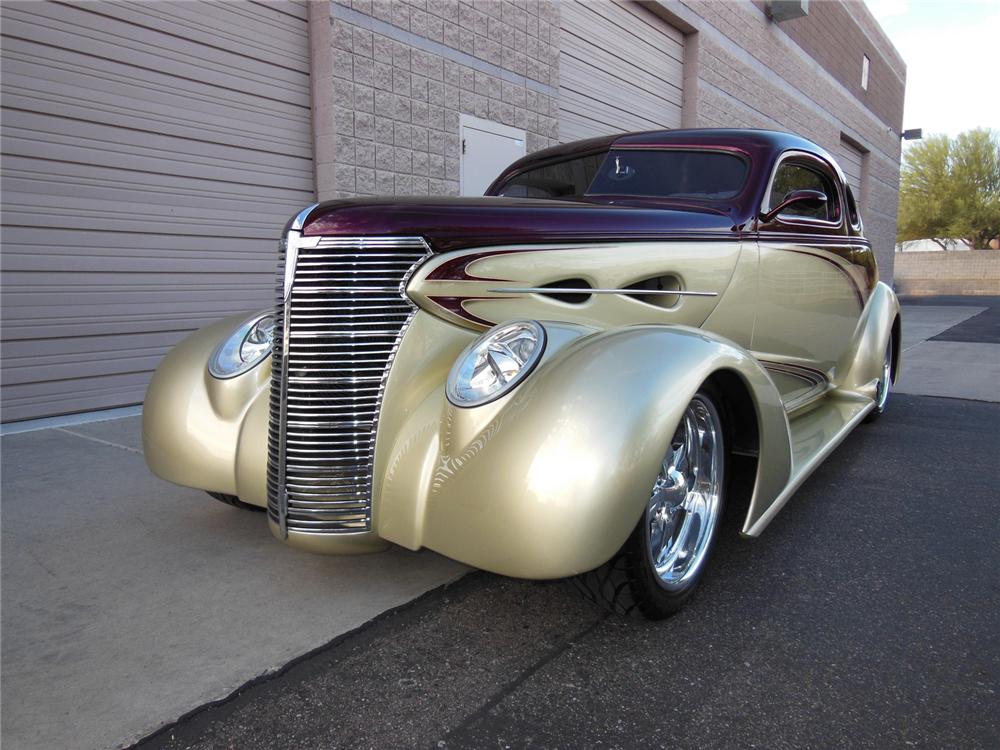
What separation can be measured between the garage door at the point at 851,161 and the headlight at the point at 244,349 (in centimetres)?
2043

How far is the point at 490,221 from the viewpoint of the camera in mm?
2283

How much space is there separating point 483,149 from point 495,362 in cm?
613

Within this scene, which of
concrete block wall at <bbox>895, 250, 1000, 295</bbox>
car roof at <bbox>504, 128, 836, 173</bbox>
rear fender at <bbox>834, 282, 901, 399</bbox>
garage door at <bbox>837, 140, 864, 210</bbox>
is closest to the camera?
car roof at <bbox>504, 128, 836, 173</bbox>

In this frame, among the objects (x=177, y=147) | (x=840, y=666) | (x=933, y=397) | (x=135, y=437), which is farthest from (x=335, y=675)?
(x=933, y=397)

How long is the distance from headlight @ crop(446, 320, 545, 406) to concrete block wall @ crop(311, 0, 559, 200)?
15.0 feet

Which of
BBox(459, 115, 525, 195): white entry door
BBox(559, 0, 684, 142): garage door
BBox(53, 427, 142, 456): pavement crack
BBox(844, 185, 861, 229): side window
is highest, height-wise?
BBox(559, 0, 684, 142): garage door

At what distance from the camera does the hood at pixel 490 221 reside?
2127 mm

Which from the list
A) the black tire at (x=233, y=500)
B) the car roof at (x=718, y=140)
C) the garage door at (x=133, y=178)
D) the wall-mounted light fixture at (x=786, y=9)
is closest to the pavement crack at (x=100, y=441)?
the garage door at (x=133, y=178)

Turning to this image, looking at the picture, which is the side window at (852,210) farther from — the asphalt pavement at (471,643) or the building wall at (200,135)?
the building wall at (200,135)

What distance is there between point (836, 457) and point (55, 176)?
5.21 meters

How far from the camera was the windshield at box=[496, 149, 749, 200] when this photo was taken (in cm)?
328

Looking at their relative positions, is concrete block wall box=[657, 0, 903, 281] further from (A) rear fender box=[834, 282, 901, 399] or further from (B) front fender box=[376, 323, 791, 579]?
(B) front fender box=[376, 323, 791, 579]

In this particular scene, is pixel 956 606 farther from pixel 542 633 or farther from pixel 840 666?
pixel 542 633

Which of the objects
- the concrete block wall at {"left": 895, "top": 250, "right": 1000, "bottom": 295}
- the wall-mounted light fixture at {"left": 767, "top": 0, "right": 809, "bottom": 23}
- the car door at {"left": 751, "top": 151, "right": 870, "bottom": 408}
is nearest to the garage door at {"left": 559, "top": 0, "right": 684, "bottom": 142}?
the wall-mounted light fixture at {"left": 767, "top": 0, "right": 809, "bottom": 23}
